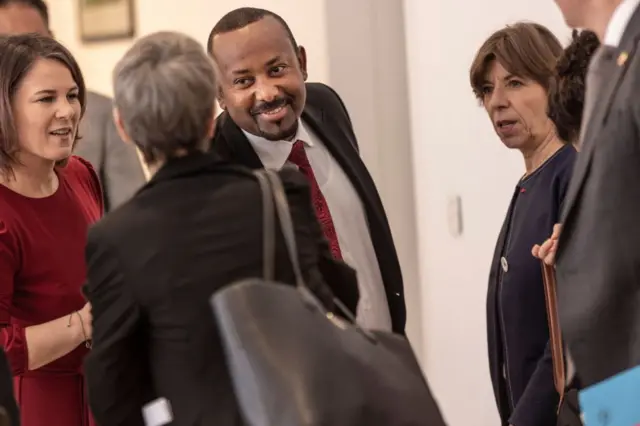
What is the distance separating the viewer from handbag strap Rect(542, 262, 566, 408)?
6.31 feet

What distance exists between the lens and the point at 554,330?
193 cm

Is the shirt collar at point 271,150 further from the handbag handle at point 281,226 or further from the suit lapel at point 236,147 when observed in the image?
the handbag handle at point 281,226

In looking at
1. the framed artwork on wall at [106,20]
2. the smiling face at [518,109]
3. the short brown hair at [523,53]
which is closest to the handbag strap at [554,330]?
the smiling face at [518,109]

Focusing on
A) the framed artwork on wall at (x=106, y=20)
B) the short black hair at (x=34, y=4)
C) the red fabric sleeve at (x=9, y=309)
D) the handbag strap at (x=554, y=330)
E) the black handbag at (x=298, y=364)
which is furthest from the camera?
the framed artwork on wall at (x=106, y=20)

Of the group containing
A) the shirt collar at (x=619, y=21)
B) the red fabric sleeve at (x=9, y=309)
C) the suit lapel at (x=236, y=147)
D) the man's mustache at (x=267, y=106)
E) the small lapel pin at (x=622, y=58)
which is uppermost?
the shirt collar at (x=619, y=21)

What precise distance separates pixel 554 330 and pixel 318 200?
0.56m

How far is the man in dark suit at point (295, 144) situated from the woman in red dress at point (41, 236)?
1.14 feet

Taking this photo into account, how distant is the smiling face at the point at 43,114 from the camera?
1972 millimetres

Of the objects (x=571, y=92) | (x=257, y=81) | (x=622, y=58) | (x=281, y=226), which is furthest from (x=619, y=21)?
(x=257, y=81)

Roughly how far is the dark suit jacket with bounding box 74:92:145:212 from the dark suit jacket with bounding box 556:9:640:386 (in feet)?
4.36

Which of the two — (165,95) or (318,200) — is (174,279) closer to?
(165,95)

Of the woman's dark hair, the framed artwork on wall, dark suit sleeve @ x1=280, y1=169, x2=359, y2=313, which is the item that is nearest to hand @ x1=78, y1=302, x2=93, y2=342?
dark suit sleeve @ x1=280, y1=169, x2=359, y2=313

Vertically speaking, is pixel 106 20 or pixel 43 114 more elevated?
pixel 106 20

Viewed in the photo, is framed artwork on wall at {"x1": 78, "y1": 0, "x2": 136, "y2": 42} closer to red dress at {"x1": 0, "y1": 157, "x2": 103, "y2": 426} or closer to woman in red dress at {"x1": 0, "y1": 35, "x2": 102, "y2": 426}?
woman in red dress at {"x1": 0, "y1": 35, "x2": 102, "y2": 426}
